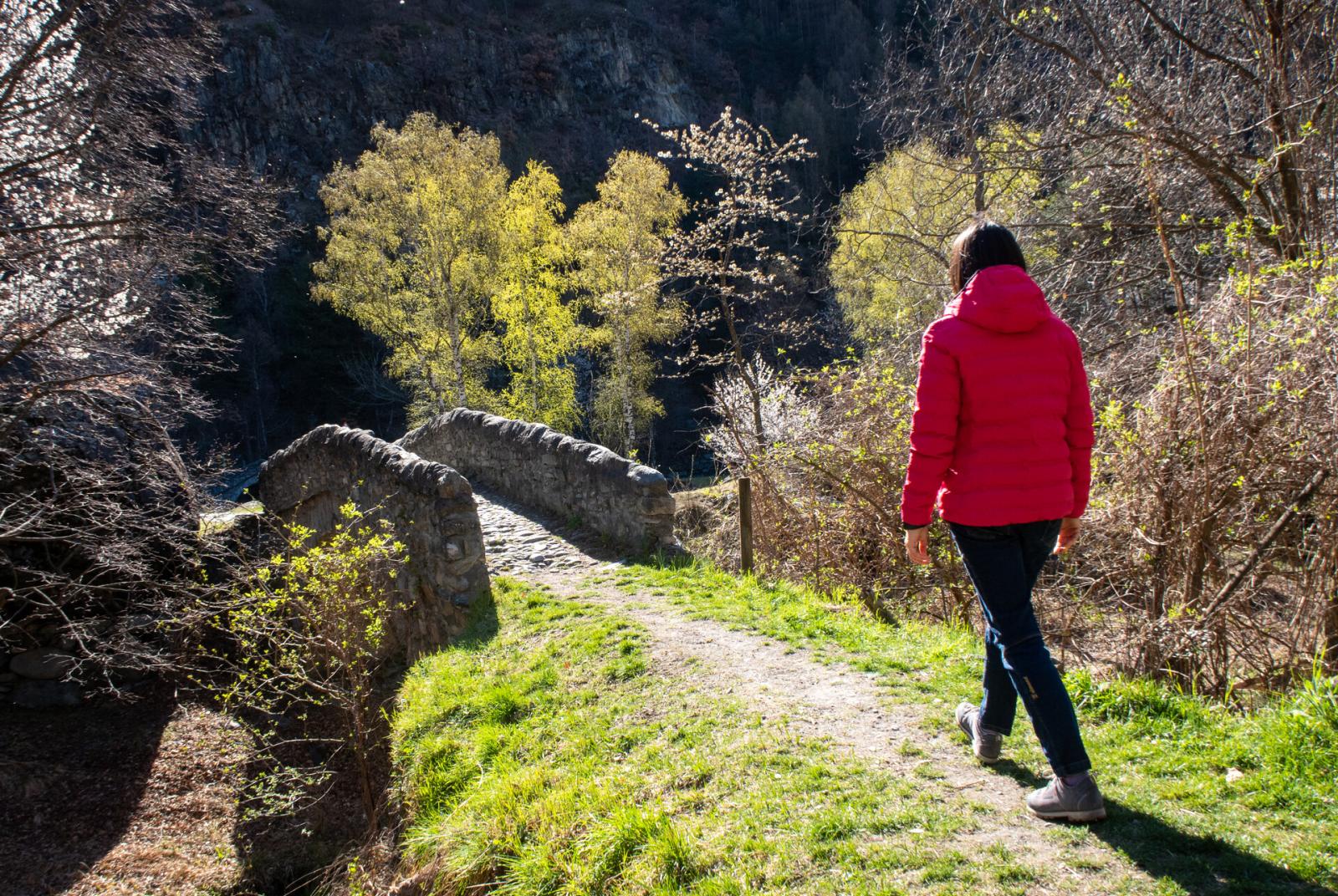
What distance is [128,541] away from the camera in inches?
307

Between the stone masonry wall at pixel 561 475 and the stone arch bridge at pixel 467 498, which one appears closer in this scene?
the stone arch bridge at pixel 467 498

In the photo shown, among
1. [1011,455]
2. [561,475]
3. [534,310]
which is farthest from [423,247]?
[1011,455]

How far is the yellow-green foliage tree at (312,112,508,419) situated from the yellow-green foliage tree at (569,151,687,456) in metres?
2.62

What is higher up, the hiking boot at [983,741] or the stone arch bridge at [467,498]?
the stone arch bridge at [467,498]

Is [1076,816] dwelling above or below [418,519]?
below

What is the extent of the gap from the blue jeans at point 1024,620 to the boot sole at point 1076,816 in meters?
0.13

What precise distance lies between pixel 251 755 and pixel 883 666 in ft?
25.6

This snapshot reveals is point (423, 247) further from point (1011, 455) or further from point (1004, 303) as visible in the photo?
point (1011, 455)

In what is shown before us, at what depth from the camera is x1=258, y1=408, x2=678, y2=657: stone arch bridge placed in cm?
750

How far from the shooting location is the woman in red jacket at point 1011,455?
2594 millimetres

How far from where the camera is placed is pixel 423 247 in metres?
20.8

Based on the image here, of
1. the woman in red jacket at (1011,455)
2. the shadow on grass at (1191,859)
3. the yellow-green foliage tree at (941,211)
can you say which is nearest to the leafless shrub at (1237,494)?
the shadow on grass at (1191,859)

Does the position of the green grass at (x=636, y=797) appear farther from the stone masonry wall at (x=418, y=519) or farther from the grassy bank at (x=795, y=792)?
the stone masonry wall at (x=418, y=519)

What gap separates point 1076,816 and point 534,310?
20868 millimetres
